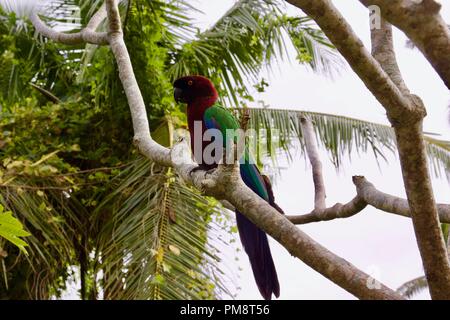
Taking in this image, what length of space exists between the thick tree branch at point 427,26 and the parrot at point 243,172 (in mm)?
1378

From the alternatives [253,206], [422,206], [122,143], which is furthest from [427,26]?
[122,143]

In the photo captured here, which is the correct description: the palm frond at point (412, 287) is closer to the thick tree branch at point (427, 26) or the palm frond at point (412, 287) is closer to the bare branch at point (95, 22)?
the bare branch at point (95, 22)

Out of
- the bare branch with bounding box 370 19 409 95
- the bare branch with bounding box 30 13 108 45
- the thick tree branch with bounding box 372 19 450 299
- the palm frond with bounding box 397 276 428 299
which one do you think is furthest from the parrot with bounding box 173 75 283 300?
the palm frond with bounding box 397 276 428 299

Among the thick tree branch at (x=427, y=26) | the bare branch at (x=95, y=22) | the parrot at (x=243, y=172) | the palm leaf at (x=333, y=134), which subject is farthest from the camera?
the palm leaf at (x=333, y=134)

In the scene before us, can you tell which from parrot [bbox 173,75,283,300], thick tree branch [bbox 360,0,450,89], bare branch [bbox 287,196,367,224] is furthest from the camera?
parrot [bbox 173,75,283,300]

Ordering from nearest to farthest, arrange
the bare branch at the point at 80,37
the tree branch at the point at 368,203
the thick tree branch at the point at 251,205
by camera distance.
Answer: the thick tree branch at the point at 251,205
the tree branch at the point at 368,203
the bare branch at the point at 80,37

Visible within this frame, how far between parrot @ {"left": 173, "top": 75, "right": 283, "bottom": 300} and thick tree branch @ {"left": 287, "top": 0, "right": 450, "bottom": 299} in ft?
3.62

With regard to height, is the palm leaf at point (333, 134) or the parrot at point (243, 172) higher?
the palm leaf at point (333, 134)

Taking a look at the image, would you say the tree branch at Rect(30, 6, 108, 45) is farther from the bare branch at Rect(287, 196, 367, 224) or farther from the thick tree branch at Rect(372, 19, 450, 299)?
the thick tree branch at Rect(372, 19, 450, 299)

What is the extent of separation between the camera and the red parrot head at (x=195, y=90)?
157 inches

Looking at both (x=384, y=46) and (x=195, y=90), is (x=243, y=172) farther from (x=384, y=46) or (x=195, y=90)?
(x=384, y=46)

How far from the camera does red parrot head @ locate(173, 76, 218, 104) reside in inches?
157

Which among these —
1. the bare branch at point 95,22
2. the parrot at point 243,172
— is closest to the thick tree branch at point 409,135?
the parrot at point 243,172
